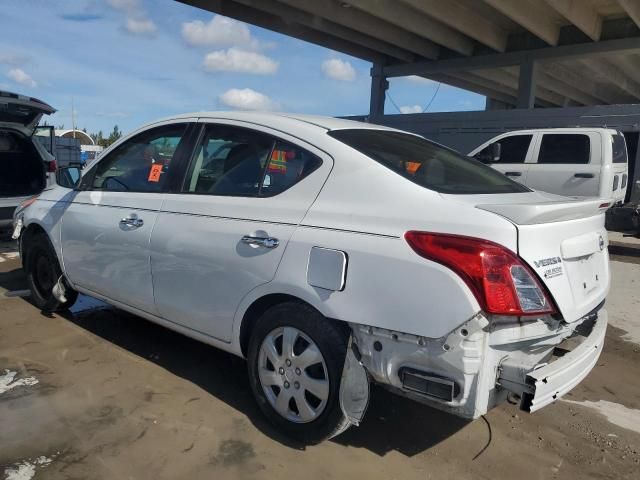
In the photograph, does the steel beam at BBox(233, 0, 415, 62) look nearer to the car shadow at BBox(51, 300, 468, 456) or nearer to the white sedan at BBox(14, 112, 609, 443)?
the car shadow at BBox(51, 300, 468, 456)

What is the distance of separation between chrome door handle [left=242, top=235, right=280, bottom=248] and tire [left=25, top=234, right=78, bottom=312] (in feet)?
7.93

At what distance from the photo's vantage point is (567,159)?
9336 mm

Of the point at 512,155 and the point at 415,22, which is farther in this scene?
the point at 415,22

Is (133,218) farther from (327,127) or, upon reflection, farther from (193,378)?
(327,127)

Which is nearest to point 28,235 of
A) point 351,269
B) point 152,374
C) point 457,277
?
point 152,374

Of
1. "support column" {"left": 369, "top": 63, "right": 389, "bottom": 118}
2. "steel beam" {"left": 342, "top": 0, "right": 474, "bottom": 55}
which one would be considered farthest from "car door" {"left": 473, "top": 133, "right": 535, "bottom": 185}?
"support column" {"left": 369, "top": 63, "right": 389, "bottom": 118}

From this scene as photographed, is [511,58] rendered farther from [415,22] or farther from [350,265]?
[350,265]

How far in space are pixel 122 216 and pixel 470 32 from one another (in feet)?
59.7

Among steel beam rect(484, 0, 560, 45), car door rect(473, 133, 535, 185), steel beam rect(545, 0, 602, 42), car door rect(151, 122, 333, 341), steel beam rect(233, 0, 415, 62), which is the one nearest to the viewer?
car door rect(151, 122, 333, 341)

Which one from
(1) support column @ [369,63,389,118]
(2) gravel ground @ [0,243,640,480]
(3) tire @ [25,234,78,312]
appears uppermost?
(1) support column @ [369,63,389,118]

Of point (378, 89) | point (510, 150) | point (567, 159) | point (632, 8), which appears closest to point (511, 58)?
point (632, 8)

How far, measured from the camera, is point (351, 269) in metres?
2.47

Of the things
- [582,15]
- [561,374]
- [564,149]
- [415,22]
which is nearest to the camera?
[561,374]

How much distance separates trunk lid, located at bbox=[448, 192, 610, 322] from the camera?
2.30 m
